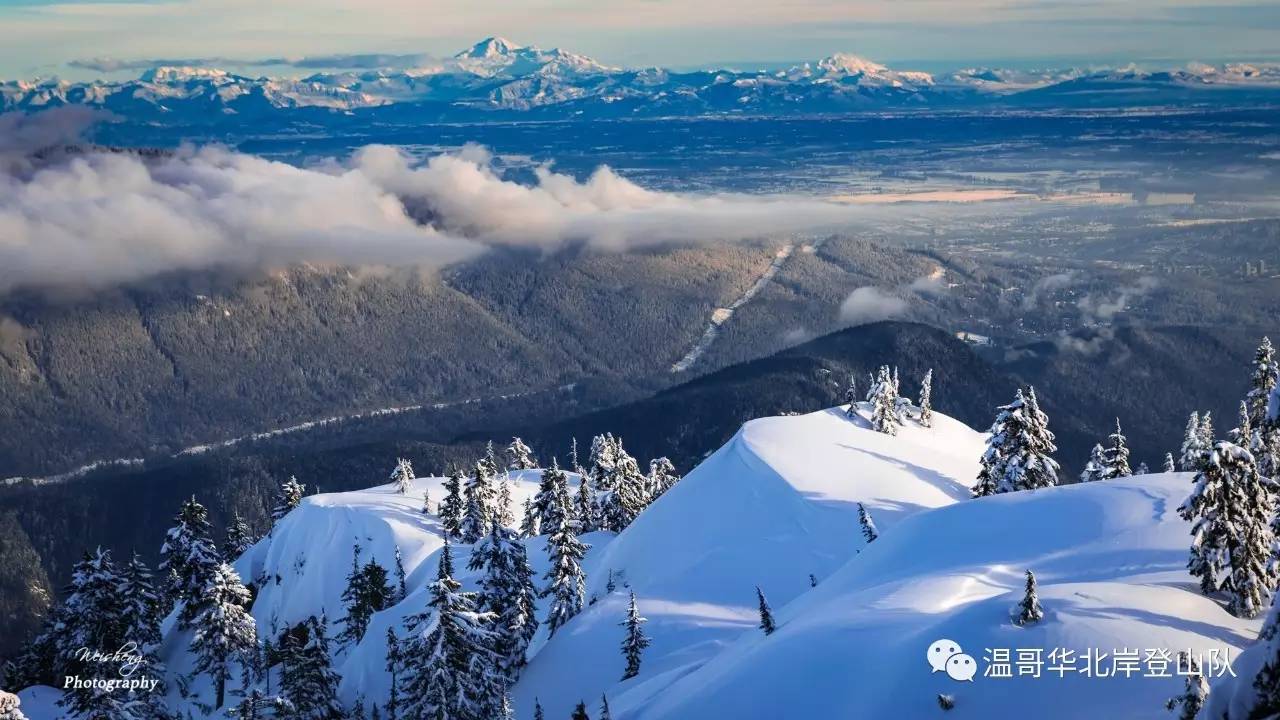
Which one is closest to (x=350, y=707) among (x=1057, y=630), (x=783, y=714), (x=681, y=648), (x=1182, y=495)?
(x=681, y=648)

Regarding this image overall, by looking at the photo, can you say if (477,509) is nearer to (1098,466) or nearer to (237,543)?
(237,543)

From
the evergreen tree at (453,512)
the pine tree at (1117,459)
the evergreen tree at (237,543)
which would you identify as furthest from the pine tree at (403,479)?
the pine tree at (1117,459)

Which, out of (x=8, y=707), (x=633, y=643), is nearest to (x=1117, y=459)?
(x=633, y=643)

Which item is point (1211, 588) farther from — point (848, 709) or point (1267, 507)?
point (848, 709)

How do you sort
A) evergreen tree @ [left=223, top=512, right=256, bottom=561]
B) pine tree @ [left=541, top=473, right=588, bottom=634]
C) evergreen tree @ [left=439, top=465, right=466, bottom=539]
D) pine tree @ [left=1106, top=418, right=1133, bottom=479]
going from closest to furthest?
1. pine tree @ [left=541, top=473, right=588, bottom=634]
2. pine tree @ [left=1106, top=418, right=1133, bottom=479]
3. evergreen tree @ [left=439, top=465, right=466, bottom=539]
4. evergreen tree @ [left=223, top=512, right=256, bottom=561]

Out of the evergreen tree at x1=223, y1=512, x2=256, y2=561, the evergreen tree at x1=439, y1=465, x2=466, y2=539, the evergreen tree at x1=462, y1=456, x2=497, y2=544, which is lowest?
the evergreen tree at x1=223, y1=512, x2=256, y2=561

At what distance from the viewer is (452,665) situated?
4378 centimetres

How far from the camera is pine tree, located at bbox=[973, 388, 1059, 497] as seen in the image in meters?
66.2

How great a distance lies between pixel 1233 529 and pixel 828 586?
18.4 m

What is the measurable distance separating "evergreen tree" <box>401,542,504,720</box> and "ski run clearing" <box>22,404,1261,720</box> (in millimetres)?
5693

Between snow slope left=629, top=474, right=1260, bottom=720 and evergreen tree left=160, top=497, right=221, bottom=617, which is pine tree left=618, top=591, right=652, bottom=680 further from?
evergreen tree left=160, top=497, right=221, bottom=617

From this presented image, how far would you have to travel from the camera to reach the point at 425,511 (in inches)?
4038

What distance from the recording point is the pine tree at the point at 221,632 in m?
67.1

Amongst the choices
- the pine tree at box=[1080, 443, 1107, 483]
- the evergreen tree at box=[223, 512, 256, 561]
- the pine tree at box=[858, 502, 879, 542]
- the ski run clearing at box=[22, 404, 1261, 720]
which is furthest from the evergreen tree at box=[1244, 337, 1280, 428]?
the evergreen tree at box=[223, 512, 256, 561]
